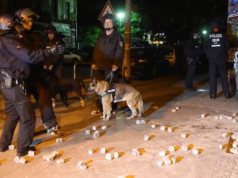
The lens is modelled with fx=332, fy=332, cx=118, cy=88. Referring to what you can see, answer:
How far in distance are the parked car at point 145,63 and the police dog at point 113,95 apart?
23.5ft

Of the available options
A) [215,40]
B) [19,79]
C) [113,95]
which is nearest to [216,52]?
[215,40]

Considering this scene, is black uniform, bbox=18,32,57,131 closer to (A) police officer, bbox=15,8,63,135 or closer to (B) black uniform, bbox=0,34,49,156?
(A) police officer, bbox=15,8,63,135

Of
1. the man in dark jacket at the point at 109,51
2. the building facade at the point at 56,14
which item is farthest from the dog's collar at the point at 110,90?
the building facade at the point at 56,14

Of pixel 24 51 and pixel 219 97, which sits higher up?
pixel 24 51

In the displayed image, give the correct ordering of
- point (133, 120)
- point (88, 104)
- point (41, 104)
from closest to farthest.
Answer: point (41, 104) < point (133, 120) < point (88, 104)

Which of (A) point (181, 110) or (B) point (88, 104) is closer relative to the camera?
(A) point (181, 110)

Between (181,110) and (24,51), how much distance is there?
4.43 m

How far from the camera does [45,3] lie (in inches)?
1248

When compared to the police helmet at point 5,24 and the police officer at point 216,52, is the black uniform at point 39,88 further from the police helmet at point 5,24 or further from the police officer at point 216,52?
the police officer at point 216,52

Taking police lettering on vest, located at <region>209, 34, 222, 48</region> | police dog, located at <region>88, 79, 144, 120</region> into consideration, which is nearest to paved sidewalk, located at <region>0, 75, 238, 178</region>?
police dog, located at <region>88, 79, 144, 120</region>

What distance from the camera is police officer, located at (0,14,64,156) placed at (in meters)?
4.33

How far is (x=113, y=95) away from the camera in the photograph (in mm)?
6520

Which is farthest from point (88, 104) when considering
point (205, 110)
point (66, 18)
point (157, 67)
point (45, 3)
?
point (66, 18)

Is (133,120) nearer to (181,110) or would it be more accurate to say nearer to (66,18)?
(181,110)
